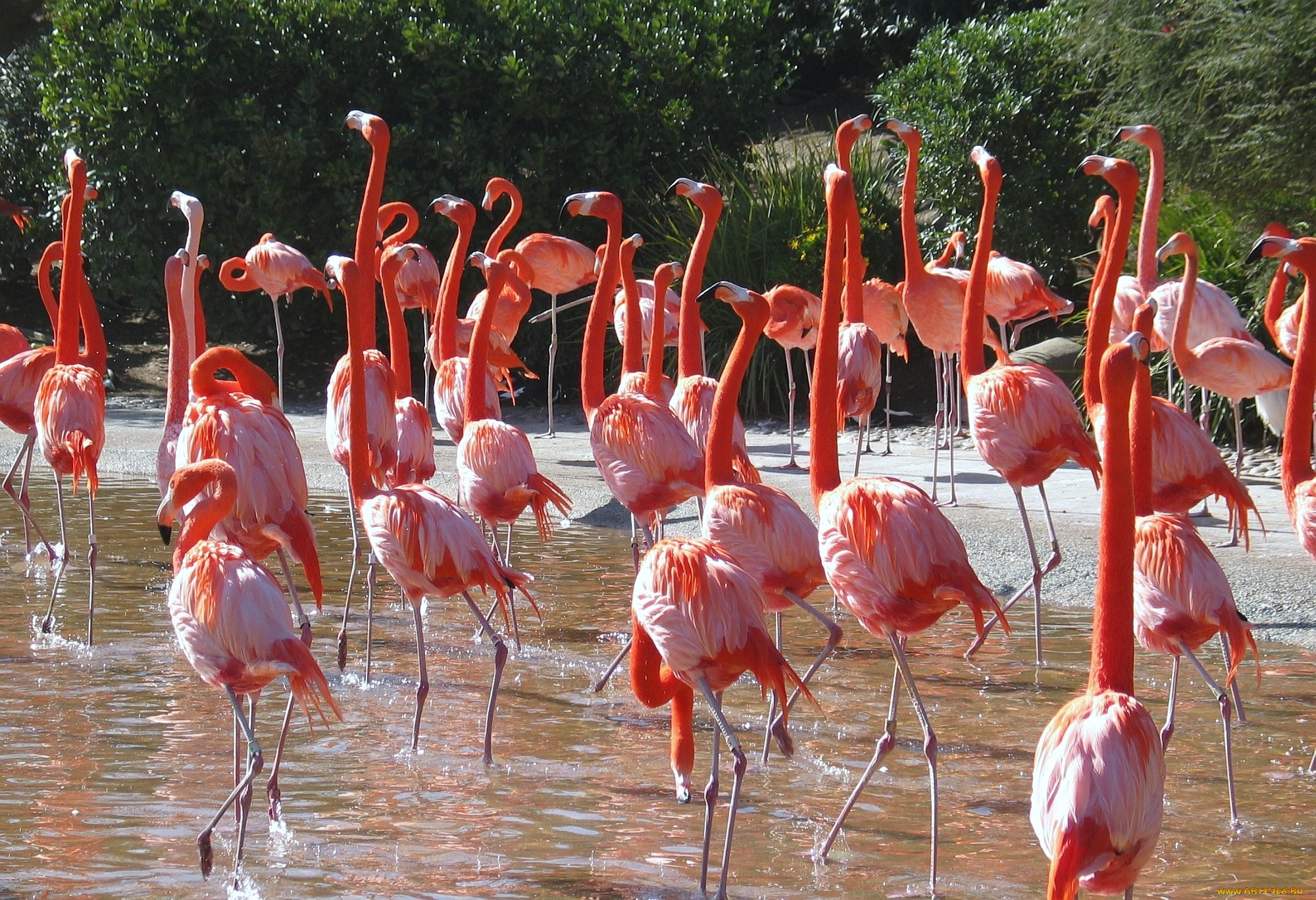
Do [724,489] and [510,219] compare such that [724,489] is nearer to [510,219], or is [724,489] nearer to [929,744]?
[929,744]

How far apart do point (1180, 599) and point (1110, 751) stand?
1.31 m

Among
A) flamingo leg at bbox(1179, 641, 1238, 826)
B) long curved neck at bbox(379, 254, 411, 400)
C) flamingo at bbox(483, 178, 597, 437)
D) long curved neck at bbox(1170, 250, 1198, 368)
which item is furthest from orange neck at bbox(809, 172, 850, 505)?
flamingo at bbox(483, 178, 597, 437)

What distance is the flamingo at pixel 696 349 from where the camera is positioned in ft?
19.0

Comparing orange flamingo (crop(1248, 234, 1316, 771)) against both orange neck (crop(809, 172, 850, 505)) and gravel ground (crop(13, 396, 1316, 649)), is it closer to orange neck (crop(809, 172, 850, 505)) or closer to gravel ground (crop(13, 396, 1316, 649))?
gravel ground (crop(13, 396, 1316, 649))

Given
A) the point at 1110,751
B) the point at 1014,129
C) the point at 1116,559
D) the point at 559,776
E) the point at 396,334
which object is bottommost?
the point at 559,776

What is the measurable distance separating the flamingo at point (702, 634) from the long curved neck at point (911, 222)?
371 cm

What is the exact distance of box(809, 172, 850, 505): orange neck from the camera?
441 cm

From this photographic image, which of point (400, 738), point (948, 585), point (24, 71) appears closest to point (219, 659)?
point (400, 738)

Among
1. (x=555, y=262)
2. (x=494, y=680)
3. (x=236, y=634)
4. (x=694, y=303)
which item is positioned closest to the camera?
(x=236, y=634)

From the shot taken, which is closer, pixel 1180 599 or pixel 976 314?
pixel 1180 599

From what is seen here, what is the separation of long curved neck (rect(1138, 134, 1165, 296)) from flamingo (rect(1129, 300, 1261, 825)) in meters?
3.27

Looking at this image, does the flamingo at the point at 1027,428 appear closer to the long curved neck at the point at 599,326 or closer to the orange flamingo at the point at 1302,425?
the orange flamingo at the point at 1302,425

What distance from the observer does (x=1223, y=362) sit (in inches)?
285

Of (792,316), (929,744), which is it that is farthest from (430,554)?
(792,316)
